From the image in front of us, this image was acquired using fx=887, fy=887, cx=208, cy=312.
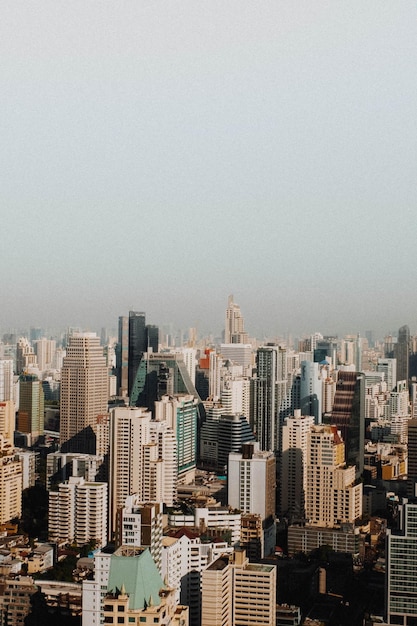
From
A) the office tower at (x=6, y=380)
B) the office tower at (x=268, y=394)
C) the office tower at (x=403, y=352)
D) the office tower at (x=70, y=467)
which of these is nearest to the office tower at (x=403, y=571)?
the office tower at (x=403, y=352)

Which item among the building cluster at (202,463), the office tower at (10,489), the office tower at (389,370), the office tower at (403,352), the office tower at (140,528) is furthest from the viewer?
the office tower at (389,370)

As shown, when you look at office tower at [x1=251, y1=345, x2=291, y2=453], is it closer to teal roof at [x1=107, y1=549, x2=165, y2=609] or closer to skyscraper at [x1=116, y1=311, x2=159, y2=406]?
skyscraper at [x1=116, y1=311, x2=159, y2=406]

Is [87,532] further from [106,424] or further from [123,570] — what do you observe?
[123,570]

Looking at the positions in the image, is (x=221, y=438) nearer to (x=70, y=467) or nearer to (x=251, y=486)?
(x=70, y=467)

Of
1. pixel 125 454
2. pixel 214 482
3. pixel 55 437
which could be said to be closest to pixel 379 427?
pixel 214 482

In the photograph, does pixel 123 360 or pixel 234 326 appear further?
pixel 123 360

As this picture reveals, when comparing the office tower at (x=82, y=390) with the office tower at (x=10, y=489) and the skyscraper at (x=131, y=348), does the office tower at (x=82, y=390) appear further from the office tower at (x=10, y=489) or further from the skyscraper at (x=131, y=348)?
the office tower at (x=10, y=489)

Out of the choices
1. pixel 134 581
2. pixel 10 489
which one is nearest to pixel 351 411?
pixel 10 489
